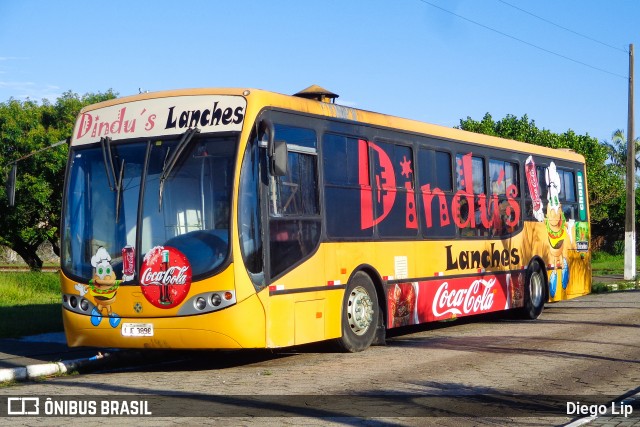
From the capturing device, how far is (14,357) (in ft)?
43.8

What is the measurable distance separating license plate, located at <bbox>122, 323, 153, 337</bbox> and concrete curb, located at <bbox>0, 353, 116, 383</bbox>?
3.24ft

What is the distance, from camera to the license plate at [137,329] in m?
12.0

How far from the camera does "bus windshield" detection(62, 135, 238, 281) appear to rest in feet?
39.0

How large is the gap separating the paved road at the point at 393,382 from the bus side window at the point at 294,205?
1.46 m

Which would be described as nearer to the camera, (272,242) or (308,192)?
(272,242)

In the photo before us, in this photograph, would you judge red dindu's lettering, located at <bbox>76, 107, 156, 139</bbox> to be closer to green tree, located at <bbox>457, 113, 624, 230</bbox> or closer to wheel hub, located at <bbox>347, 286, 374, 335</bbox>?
wheel hub, located at <bbox>347, 286, 374, 335</bbox>

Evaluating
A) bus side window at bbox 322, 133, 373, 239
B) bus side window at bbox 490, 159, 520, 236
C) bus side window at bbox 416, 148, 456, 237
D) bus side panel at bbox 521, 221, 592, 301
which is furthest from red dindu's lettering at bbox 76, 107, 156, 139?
bus side panel at bbox 521, 221, 592, 301

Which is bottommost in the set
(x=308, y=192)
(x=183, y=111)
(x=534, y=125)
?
(x=308, y=192)

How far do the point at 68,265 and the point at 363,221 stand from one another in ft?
13.9

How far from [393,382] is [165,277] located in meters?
3.03

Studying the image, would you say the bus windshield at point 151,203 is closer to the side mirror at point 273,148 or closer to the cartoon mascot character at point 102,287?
the cartoon mascot character at point 102,287

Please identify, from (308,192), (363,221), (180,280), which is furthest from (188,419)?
(363,221)

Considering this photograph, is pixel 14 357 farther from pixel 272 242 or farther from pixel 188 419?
→ pixel 188 419

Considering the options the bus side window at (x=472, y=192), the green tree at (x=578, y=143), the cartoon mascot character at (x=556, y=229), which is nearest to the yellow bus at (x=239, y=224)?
the bus side window at (x=472, y=192)
